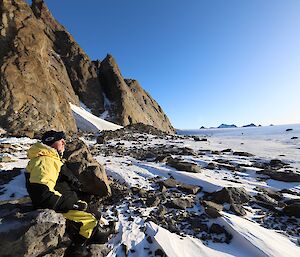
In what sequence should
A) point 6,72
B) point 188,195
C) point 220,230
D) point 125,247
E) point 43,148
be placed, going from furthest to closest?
point 6,72, point 188,195, point 220,230, point 125,247, point 43,148

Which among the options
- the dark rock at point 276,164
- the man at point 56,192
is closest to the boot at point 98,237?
the man at point 56,192

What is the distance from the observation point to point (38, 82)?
30234 millimetres

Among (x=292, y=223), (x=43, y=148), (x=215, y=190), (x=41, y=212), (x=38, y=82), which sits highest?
(x=38, y=82)

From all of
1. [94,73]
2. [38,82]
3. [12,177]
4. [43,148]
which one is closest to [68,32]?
[94,73]

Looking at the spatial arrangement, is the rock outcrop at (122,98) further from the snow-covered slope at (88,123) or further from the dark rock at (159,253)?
the dark rock at (159,253)

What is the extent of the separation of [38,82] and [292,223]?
94.6 feet

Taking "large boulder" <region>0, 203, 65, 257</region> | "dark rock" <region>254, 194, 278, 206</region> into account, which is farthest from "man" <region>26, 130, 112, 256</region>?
"dark rock" <region>254, 194, 278, 206</region>

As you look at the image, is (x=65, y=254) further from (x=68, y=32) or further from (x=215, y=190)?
(x=68, y=32)

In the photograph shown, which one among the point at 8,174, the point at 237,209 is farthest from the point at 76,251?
the point at 8,174

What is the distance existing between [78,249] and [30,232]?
3.23 ft

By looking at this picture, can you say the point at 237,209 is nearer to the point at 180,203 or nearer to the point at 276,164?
the point at 180,203

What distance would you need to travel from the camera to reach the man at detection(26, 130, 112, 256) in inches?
182

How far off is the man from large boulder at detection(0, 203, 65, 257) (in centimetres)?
22

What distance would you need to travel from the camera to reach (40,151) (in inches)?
192
